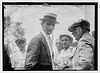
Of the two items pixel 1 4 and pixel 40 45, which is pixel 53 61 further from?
pixel 1 4

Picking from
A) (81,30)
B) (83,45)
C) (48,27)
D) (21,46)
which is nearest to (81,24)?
(81,30)

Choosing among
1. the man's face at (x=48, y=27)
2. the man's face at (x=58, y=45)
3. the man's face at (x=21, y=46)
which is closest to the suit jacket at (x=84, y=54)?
the man's face at (x=58, y=45)

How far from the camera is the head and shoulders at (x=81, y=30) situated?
1.40 m

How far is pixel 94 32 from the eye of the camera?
1406 mm

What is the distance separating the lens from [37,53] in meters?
1.38

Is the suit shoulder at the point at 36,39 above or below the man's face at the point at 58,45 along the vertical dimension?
above

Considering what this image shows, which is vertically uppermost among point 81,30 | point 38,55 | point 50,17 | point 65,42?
point 50,17

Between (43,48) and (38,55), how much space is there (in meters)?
0.08

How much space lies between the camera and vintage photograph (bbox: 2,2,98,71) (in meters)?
1.38

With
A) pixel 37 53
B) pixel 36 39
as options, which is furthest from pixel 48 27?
pixel 37 53

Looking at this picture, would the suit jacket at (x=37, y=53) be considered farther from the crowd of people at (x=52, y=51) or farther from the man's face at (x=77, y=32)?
the man's face at (x=77, y=32)

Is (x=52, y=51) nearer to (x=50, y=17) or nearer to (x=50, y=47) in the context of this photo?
(x=50, y=47)

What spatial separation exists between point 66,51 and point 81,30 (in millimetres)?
242

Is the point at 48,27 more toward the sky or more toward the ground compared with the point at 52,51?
more toward the sky
